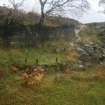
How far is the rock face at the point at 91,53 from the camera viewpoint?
2690cm

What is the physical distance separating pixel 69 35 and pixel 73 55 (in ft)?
13.8

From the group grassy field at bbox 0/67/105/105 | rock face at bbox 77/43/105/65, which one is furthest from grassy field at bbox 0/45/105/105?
rock face at bbox 77/43/105/65

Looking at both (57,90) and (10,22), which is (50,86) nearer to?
(57,90)

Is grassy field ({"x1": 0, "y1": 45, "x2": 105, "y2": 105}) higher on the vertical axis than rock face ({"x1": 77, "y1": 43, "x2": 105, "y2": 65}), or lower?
lower

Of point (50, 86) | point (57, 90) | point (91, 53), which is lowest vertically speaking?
point (57, 90)

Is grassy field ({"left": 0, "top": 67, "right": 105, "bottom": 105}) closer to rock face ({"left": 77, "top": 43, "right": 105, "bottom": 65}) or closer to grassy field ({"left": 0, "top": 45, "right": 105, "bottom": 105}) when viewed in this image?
grassy field ({"left": 0, "top": 45, "right": 105, "bottom": 105})

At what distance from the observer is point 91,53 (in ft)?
92.2

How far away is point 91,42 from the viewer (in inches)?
1200

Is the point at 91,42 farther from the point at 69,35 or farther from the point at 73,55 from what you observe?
the point at 73,55

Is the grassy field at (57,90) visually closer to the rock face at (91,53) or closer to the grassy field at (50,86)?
the grassy field at (50,86)

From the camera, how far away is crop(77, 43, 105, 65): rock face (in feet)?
88.3

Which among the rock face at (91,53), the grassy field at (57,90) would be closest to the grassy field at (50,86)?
the grassy field at (57,90)

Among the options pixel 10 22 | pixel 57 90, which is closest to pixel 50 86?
pixel 57 90

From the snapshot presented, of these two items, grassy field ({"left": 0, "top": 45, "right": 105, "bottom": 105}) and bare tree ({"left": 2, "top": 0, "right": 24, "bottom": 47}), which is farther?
bare tree ({"left": 2, "top": 0, "right": 24, "bottom": 47})
